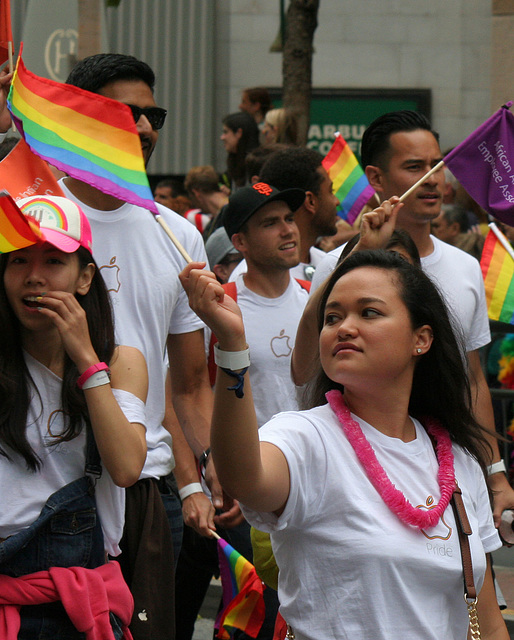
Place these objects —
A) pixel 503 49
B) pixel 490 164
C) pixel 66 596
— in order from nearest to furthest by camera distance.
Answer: pixel 66 596, pixel 490 164, pixel 503 49

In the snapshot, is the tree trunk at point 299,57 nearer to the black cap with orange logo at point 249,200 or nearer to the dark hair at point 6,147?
the black cap with orange logo at point 249,200

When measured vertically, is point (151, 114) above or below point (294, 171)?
above

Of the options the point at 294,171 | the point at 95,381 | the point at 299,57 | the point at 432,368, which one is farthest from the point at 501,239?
the point at 299,57

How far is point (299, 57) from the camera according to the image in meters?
10.5

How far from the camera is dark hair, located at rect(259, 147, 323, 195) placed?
5.98 meters

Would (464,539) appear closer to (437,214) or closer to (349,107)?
(437,214)

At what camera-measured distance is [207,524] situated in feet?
14.4

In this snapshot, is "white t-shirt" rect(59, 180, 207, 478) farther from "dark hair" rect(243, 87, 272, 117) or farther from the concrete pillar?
the concrete pillar

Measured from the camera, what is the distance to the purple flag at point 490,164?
15.4 ft

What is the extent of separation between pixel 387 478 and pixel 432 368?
541 millimetres

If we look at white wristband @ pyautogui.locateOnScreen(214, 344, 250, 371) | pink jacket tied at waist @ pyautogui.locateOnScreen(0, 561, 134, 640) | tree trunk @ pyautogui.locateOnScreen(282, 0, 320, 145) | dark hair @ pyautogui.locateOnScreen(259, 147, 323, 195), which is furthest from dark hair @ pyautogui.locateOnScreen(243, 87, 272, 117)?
white wristband @ pyautogui.locateOnScreen(214, 344, 250, 371)

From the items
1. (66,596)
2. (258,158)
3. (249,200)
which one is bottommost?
A: (66,596)

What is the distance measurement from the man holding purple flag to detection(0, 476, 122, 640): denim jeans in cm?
140

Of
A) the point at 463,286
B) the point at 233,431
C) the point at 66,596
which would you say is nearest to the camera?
the point at 233,431
